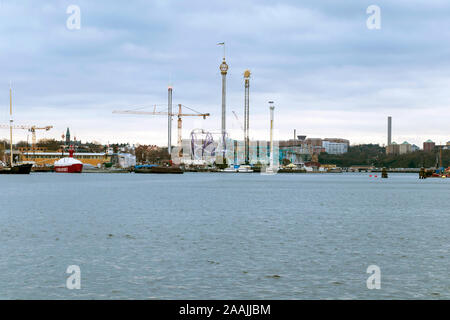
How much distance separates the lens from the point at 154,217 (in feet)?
157

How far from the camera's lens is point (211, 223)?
142 feet

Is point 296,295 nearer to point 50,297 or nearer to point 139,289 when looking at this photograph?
point 139,289

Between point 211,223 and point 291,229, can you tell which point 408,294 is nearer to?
point 291,229

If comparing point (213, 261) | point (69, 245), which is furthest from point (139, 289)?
point (69, 245)

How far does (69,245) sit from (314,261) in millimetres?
13479

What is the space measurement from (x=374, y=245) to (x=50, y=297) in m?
18.9

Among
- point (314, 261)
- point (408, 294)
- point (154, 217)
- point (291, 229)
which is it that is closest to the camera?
point (408, 294)

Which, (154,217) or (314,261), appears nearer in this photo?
(314,261)

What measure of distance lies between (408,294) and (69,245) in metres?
18.6

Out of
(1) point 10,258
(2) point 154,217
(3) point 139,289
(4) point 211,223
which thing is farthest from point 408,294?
(2) point 154,217
